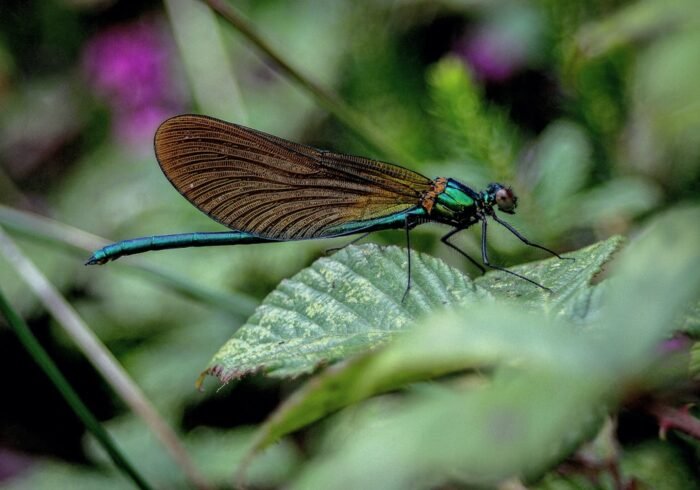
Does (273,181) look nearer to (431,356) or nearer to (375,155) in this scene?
(375,155)

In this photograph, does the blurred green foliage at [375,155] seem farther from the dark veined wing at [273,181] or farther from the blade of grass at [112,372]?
the dark veined wing at [273,181]

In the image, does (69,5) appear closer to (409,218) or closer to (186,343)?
(186,343)

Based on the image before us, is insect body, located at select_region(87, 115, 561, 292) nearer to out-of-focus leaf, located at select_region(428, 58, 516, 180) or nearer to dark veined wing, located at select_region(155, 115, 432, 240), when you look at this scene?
dark veined wing, located at select_region(155, 115, 432, 240)

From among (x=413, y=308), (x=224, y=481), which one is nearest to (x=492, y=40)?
(x=224, y=481)

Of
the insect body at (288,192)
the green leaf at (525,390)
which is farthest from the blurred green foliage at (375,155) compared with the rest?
the insect body at (288,192)

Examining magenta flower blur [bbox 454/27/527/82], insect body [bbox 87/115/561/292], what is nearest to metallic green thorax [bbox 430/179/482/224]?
insect body [bbox 87/115/561/292]

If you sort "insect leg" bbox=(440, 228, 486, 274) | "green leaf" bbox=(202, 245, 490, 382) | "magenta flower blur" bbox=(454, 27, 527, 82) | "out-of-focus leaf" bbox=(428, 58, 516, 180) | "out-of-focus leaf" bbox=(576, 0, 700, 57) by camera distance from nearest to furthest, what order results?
"green leaf" bbox=(202, 245, 490, 382), "out-of-focus leaf" bbox=(576, 0, 700, 57), "insect leg" bbox=(440, 228, 486, 274), "out-of-focus leaf" bbox=(428, 58, 516, 180), "magenta flower blur" bbox=(454, 27, 527, 82)

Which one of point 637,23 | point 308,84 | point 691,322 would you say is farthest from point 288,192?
point 691,322
